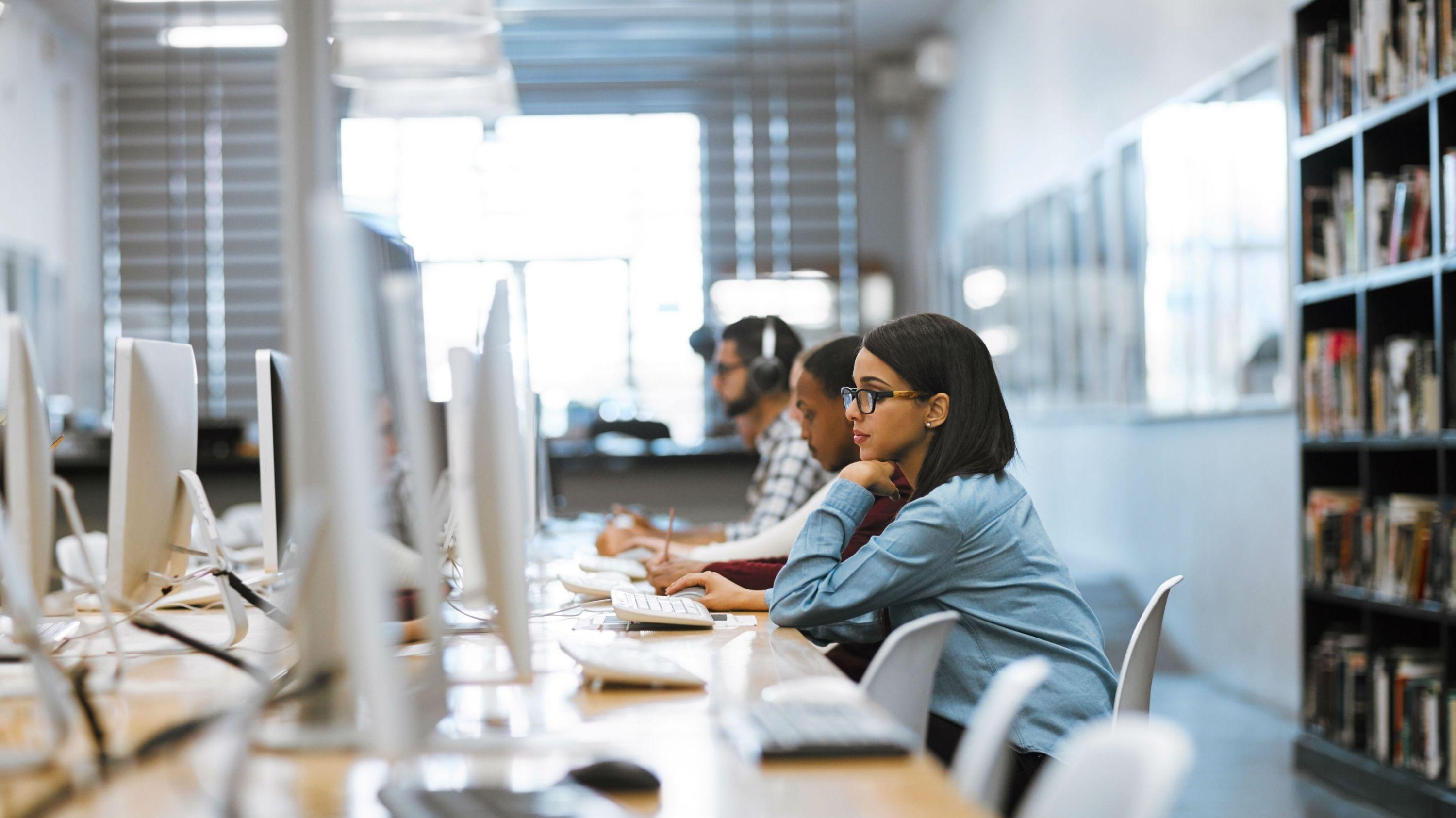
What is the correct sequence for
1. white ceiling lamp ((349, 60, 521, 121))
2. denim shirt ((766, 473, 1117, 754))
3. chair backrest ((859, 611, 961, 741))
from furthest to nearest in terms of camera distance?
white ceiling lamp ((349, 60, 521, 121)) < denim shirt ((766, 473, 1117, 754)) < chair backrest ((859, 611, 961, 741))

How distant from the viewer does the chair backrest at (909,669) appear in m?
1.51

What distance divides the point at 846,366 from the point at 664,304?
651cm

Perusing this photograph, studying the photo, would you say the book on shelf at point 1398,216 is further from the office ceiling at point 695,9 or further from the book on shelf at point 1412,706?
the office ceiling at point 695,9

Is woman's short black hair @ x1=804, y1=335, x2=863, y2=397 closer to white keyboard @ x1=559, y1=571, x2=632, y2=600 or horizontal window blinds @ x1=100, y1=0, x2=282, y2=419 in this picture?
white keyboard @ x1=559, y1=571, x2=632, y2=600

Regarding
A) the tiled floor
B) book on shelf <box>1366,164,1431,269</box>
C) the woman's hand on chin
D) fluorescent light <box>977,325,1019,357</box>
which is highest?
book on shelf <box>1366,164,1431,269</box>

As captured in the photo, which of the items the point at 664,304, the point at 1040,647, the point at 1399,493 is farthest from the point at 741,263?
the point at 1040,647

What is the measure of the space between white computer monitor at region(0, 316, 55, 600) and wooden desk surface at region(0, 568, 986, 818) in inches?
6.7

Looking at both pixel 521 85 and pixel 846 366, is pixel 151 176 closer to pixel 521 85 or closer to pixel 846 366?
pixel 521 85

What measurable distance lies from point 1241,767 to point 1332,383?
3.56 feet

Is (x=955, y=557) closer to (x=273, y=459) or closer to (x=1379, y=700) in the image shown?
(x=273, y=459)

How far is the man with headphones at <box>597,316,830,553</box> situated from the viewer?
9.86 feet

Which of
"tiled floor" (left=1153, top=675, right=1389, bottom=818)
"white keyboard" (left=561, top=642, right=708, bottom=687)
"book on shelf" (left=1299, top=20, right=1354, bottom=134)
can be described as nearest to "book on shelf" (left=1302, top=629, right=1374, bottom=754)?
"tiled floor" (left=1153, top=675, right=1389, bottom=818)

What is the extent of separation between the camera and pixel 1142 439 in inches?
221

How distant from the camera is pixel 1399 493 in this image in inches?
132
